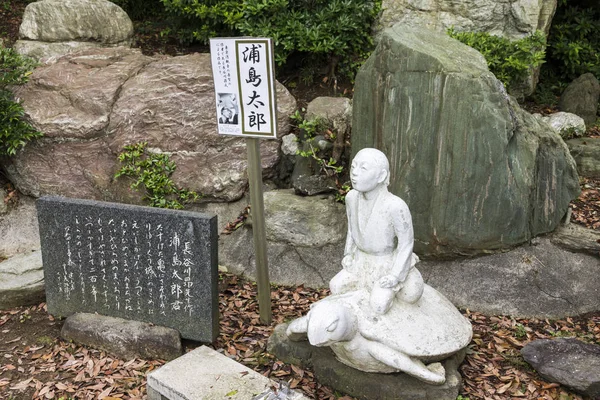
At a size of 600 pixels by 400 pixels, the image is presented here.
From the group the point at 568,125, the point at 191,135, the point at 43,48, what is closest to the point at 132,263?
the point at 191,135

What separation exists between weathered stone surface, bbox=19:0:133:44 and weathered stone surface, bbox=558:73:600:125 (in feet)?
21.3

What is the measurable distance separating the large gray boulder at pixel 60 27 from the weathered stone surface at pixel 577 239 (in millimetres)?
6201

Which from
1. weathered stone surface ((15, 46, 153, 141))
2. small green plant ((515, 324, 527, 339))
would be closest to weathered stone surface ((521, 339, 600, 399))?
small green plant ((515, 324, 527, 339))

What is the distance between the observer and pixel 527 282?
211 inches

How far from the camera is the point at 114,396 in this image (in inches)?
173

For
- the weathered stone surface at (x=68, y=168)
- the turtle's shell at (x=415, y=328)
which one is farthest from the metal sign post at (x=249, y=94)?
the weathered stone surface at (x=68, y=168)

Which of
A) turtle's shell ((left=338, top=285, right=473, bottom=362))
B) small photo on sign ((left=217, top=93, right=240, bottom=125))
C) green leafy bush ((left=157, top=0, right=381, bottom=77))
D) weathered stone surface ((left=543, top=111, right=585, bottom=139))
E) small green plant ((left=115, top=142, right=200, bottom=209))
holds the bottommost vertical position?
turtle's shell ((left=338, top=285, right=473, bottom=362))

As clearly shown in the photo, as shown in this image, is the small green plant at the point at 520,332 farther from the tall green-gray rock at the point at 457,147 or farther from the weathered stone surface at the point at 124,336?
the weathered stone surface at the point at 124,336

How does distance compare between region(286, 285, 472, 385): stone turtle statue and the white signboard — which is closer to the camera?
region(286, 285, 472, 385): stone turtle statue

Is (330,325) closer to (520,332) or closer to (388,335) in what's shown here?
(388,335)

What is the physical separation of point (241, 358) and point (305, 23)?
4547mm

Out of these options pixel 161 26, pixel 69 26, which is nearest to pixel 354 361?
pixel 69 26

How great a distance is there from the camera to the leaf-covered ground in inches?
170

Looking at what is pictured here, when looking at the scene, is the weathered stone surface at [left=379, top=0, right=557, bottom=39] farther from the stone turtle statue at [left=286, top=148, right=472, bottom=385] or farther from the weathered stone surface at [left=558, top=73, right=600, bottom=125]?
the stone turtle statue at [left=286, top=148, right=472, bottom=385]
